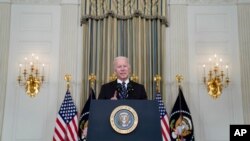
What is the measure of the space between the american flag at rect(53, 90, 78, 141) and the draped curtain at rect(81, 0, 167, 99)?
2.32 feet

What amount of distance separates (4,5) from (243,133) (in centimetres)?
737

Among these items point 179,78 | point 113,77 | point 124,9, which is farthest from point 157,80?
point 124,9

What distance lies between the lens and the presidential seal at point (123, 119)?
11.9ft

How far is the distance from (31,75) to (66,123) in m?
1.30

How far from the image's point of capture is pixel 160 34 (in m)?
8.45

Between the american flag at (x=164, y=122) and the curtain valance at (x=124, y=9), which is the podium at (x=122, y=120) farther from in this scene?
the curtain valance at (x=124, y=9)

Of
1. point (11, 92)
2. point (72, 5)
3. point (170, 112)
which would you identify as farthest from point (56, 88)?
point (170, 112)

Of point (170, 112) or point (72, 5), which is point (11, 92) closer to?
point (72, 5)

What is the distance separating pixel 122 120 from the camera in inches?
144

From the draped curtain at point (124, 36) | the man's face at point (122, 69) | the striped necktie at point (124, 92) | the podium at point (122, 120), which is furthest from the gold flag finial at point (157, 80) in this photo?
the podium at point (122, 120)

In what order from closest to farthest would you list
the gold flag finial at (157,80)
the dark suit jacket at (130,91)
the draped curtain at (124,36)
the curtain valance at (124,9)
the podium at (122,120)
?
1. the podium at (122,120)
2. the dark suit jacket at (130,91)
3. the gold flag finial at (157,80)
4. the draped curtain at (124,36)
5. the curtain valance at (124,9)

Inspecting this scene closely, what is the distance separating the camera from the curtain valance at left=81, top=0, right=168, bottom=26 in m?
8.48

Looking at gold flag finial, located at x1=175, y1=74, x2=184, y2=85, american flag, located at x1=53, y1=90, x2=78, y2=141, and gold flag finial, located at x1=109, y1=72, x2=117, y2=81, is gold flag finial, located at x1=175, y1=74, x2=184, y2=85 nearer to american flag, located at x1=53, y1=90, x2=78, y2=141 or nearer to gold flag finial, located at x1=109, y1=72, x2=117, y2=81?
gold flag finial, located at x1=109, y1=72, x2=117, y2=81

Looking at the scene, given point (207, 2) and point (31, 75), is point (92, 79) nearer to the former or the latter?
point (31, 75)
